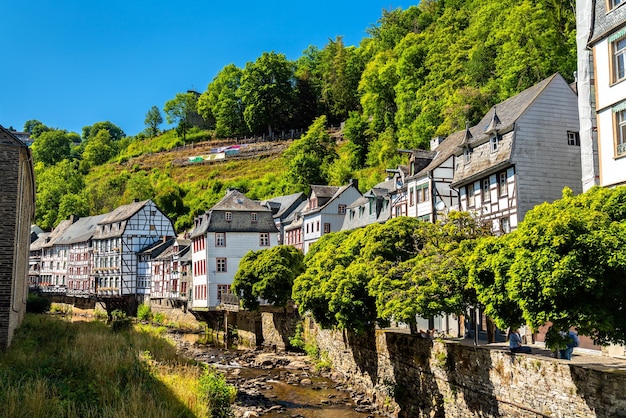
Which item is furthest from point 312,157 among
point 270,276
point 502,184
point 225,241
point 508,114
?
point 502,184

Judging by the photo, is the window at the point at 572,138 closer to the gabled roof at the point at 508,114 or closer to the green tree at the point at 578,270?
the gabled roof at the point at 508,114

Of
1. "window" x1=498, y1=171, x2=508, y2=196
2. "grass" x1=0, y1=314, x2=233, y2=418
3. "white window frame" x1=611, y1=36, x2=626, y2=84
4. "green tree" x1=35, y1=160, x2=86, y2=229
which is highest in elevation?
"green tree" x1=35, y1=160, x2=86, y2=229

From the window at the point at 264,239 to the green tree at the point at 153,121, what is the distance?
10502 centimetres

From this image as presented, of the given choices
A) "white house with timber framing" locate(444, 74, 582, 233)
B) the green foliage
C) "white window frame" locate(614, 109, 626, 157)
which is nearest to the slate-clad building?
the green foliage

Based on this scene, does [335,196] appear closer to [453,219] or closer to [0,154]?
[453,219]

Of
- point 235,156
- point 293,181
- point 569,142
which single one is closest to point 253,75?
point 235,156

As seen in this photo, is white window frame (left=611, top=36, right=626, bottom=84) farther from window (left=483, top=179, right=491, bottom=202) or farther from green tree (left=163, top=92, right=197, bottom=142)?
green tree (left=163, top=92, right=197, bottom=142)

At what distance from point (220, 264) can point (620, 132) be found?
40.3m

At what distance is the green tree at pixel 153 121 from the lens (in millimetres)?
154375

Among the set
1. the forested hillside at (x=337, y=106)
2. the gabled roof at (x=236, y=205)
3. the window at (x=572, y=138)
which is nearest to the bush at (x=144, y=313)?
the gabled roof at (x=236, y=205)

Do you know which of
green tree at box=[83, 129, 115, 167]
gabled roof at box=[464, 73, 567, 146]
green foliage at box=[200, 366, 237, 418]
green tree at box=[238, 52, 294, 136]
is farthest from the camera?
green tree at box=[83, 129, 115, 167]

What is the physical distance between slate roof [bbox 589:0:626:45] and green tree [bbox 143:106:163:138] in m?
141

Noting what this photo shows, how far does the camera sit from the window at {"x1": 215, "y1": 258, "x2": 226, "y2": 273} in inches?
2180

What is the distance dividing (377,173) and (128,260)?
32.6 m
